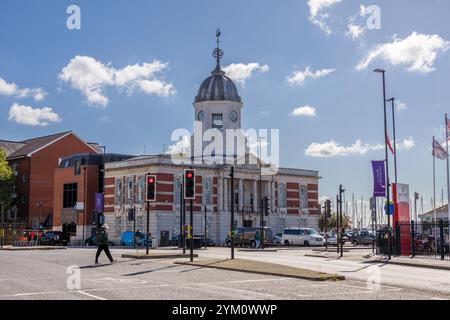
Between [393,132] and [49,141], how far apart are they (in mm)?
59050

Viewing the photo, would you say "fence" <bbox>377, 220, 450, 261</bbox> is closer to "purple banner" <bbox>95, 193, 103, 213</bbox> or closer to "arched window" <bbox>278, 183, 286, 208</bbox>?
"purple banner" <bbox>95, 193, 103, 213</bbox>

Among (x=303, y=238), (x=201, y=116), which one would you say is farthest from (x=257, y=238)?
(x=201, y=116)

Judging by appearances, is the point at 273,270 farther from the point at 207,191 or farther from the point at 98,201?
the point at 207,191

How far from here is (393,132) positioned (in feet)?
141

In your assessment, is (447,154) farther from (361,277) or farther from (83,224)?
(83,224)

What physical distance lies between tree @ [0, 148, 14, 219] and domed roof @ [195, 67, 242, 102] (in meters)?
27.9

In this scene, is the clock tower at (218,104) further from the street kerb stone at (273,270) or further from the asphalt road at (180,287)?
the asphalt road at (180,287)

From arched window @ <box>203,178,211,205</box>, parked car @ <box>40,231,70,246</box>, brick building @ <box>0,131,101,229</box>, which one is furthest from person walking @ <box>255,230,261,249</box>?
brick building @ <box>0,131,101,229</box>

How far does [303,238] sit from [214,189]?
15.8m

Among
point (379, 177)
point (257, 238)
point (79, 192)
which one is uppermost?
point (79, 192)

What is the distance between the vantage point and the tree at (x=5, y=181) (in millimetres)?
83000

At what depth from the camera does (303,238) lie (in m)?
61.1

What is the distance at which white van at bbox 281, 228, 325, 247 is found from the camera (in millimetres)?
61094
